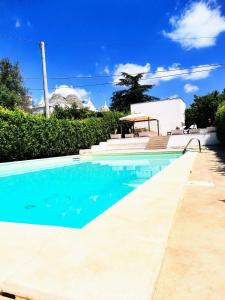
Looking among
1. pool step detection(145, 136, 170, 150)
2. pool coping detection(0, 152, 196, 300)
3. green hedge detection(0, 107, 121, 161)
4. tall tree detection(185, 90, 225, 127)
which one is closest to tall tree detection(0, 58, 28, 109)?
green hedge detection(0, 107, 121, 161)

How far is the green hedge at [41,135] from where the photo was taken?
16172mm

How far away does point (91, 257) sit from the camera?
2.83 m

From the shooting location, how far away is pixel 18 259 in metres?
2.88

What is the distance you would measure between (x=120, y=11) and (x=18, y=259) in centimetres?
2267

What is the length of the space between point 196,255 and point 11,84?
138ft

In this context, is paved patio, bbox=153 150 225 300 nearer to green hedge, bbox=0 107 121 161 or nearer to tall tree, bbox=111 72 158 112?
green hedge, bbox=0 107 121 161

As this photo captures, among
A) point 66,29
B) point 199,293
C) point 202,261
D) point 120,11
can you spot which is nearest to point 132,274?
point 199,293

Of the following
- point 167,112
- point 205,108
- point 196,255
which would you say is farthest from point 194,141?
point 196,255

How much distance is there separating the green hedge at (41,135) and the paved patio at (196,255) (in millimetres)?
13520

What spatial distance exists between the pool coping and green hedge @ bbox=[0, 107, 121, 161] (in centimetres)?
1302

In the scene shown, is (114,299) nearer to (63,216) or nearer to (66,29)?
(63,216)

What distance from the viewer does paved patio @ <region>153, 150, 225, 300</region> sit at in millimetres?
2248

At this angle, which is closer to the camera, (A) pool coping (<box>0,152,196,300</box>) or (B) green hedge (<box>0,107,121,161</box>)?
(A) pool coping (<box>0,152,196,300</box>)

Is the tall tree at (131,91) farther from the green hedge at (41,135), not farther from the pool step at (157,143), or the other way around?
the pool step at (157,143)
